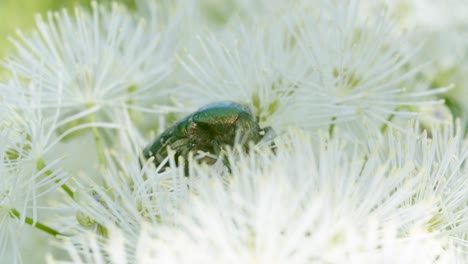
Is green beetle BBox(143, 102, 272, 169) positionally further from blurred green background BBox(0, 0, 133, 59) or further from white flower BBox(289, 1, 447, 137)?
blurred green background BBox(0, 0, 133, 59)

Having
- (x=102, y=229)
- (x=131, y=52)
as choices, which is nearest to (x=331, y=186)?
(x=102, y=229)

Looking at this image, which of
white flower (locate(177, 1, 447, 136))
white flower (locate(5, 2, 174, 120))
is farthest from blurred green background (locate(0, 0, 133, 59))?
white flower (locate(177, 1, 447, 136))

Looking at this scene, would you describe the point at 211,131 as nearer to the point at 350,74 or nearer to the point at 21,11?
the point at 350,74

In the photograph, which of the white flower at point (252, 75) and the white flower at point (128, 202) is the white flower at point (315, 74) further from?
the white flower at point (128, 202)

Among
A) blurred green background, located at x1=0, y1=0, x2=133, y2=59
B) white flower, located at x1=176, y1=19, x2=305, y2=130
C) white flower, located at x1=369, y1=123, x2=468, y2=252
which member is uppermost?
blurred green background, located at x1=0, y1=0, x2=133, y2=59

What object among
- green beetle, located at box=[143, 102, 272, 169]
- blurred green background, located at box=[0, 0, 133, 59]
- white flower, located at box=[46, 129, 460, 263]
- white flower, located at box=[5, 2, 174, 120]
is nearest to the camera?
white flower, located at box=[46, 129, 460, 263]

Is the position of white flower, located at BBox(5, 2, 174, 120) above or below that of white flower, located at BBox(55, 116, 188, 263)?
above

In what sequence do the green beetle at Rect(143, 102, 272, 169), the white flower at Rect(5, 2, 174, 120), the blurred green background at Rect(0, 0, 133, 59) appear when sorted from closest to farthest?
the green beetle at Rect(143, 102, 272, 169) < the white flower at Rect(5, 2, 174, 120) < the blurred green background at Rect(0, 0, 133, 59)

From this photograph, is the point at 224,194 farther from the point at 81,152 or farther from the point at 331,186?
the point at 81,152
